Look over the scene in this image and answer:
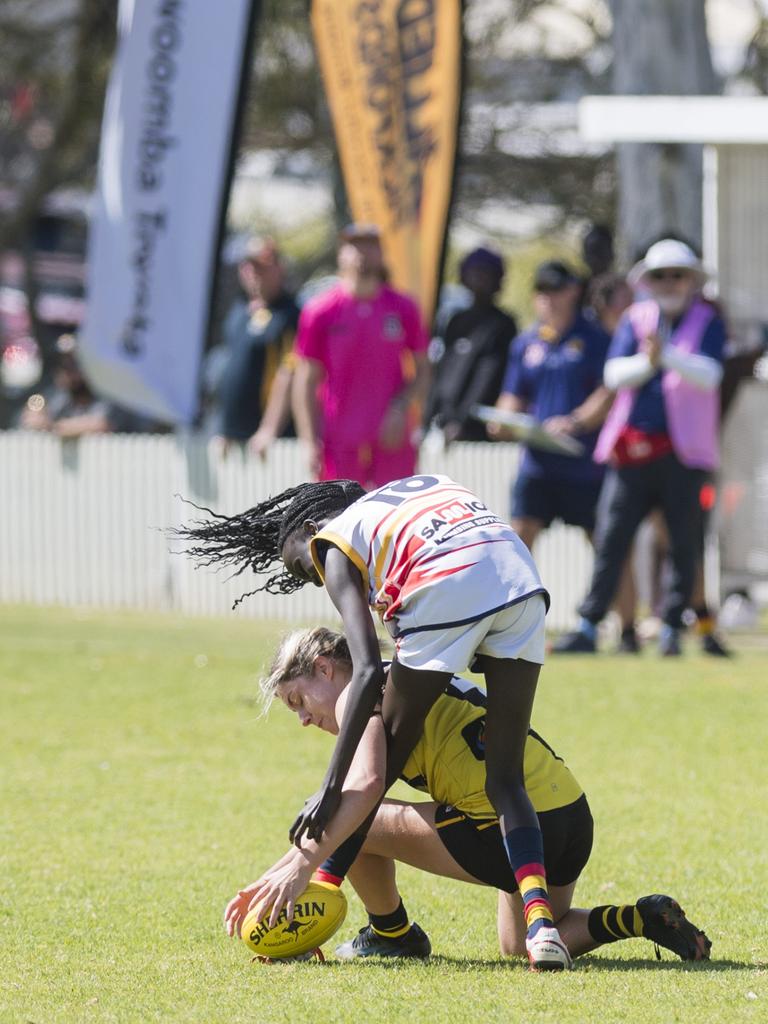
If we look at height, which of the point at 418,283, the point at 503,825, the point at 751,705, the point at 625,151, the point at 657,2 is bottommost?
the point at 751,705

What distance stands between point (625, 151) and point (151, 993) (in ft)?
40.5

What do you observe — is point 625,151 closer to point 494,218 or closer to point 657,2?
point 657,2

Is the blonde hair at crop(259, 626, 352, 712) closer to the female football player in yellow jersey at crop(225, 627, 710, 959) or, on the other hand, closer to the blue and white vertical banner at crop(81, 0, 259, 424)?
the female football player in yellow jersey at crop(225, 627, 710, 959)

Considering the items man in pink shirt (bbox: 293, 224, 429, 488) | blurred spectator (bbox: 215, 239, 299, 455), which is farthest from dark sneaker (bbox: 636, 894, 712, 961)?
blurred spectator (bbox: 215, 239, 299, 455)

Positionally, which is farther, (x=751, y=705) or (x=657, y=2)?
(x=657, y=2)

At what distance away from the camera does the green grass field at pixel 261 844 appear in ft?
15.0

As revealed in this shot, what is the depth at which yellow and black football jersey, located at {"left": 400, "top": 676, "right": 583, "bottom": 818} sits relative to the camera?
5.04 meters

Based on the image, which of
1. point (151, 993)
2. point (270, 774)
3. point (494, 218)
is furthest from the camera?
point (494, 218)

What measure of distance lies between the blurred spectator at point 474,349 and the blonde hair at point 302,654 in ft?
25.9

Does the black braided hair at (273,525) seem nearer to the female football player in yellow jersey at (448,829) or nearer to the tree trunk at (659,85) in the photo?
the female football player in yellow jersey at (448,829)

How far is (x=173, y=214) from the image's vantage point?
46.6 ft

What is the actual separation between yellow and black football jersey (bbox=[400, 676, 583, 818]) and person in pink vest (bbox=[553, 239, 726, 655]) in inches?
232

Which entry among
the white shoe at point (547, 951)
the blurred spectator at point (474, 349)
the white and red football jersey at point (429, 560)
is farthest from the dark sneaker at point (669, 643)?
the white shoe at point (547, 951)

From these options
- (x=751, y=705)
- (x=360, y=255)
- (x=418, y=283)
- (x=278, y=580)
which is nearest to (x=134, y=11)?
(x=418, y=283)
